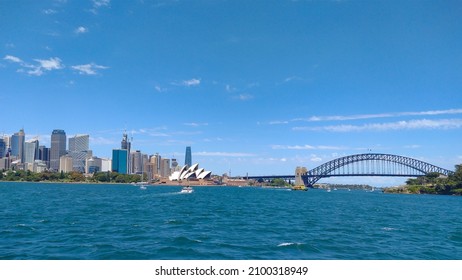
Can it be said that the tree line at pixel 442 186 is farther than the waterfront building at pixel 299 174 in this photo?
No

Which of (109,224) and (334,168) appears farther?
(334,168)

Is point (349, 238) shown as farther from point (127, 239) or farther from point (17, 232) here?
point (17, 232)

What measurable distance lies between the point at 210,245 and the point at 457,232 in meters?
17.8

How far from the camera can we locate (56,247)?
16.8 m

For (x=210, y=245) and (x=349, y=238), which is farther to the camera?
(x=349, y=238)

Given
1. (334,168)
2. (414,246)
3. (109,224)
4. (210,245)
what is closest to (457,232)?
(414,246)

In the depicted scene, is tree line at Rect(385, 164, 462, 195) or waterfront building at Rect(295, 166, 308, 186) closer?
tree line at Rect(385, 164, 462, 195)

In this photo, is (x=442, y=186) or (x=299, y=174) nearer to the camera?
(x=442, y=186)

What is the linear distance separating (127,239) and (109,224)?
6225 millimetres
